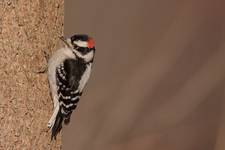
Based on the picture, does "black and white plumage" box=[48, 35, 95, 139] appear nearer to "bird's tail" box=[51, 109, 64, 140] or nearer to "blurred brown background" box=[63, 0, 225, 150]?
"bird's tail" box=[51, 109, 64, 140]

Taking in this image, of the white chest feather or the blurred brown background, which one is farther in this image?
the blurred brown background

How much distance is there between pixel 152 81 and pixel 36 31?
11.7ft

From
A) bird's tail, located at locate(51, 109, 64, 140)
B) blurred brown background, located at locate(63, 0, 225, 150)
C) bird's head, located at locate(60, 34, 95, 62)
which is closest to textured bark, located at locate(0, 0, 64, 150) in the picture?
bird's tail, located at locate(51, 109, 64, 140)

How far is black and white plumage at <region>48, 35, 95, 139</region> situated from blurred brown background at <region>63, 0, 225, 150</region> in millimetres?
2526

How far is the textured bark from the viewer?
3195 millimetres

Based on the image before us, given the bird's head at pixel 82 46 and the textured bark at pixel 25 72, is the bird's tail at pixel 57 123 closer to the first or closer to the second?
the textured bark at pixel 25 72

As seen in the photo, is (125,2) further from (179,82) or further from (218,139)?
(218,139)

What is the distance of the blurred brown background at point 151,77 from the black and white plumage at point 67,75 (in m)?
2.53

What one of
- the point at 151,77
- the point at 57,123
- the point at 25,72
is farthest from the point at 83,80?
the point at 151,77

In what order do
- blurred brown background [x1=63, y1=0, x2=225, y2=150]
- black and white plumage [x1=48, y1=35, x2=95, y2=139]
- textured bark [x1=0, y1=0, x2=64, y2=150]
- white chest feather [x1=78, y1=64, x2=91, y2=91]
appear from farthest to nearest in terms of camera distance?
blurred brown background [x1=63, y1=0, x2=225, y2=150]
white chest feather [x1=78, y1=64, x2=91, y2=91]
black and white plumage [x1=48, y1=35, x2=95, y2=139]
textured bark [x1=0, y1=0, x2=64, y2=150]

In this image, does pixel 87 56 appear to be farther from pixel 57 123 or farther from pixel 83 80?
pixel 57 123

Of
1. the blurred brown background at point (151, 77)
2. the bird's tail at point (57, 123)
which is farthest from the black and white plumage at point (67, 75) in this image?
the blurred brown background at point (151, 77)

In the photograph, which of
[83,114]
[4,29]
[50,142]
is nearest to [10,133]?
[50,142]

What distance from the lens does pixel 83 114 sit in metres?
6.21
